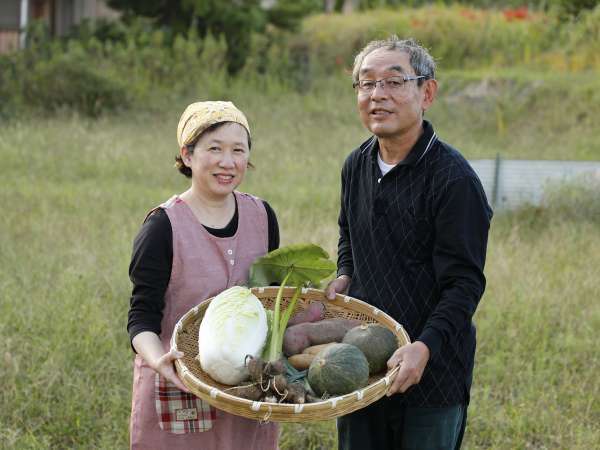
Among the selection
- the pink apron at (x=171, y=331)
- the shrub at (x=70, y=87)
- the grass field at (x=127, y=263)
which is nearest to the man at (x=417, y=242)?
the pink apron at (x=171, y=331)

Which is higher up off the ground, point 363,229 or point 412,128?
point 412,128

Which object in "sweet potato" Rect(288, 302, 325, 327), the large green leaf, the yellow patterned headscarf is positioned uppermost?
the yellow patterned headscarf

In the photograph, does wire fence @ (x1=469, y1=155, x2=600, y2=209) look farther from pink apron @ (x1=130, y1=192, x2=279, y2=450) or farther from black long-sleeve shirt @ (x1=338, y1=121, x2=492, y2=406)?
pink apron @ (x1=130, y1=192, x2=279, y2=450)

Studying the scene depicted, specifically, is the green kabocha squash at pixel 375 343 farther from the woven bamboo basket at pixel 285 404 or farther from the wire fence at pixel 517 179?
the wire fence at pixel 517 179

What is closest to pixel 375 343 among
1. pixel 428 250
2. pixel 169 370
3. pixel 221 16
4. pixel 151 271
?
pixel 428 250

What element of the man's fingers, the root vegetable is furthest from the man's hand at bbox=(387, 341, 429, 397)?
the root vegetable

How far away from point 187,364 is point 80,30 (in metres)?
15.1

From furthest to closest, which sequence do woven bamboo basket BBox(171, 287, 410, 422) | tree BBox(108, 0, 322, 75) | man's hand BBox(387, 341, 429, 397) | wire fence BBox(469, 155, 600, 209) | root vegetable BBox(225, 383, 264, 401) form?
tree BBox(108, 0, 322, 75) < wire fence BBox(469, 155, 600, 209) < man's hand BBox(387, 341, 429, 397) < root vegetable BBox(225, 383, 264, 401) < woven bamboo basket BBox(171, 287, 410, 422)

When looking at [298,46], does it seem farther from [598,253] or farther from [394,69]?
[394,69]

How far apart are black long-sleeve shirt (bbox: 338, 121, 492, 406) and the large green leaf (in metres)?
0.13

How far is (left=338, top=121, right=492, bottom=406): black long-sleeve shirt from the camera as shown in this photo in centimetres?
236

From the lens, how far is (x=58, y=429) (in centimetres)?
372

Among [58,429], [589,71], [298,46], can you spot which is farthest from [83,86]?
[58,429]

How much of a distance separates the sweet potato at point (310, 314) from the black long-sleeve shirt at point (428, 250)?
0.14 metres
